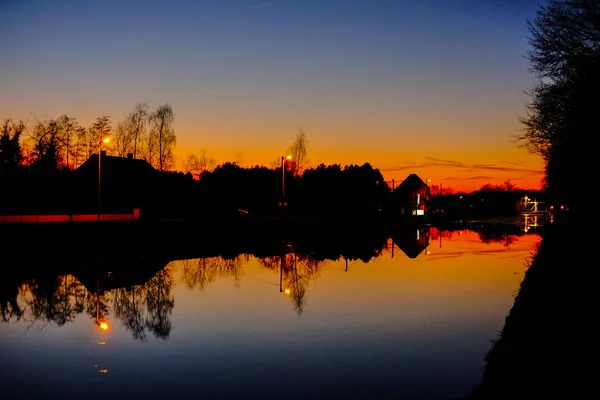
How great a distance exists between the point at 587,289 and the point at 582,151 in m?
15.5

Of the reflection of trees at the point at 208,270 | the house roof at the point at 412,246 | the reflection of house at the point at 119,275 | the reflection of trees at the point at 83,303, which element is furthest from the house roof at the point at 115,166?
the reflection of trees at the point at 83,303

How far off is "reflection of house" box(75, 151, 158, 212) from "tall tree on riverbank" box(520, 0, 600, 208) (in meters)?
38.4

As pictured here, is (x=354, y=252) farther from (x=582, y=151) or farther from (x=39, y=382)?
(x=39, y=382)

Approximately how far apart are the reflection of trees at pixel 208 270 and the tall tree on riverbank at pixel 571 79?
54.3 ft

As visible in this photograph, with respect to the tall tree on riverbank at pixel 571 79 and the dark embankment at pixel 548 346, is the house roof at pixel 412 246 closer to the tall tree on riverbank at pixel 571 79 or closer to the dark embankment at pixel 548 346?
the tall tree on riverbank at pixel 571 79

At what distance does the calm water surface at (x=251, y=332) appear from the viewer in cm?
1016

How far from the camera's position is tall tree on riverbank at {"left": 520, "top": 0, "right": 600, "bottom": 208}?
84.9ft

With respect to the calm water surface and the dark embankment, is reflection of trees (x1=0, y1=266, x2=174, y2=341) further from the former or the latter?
the dark embankment

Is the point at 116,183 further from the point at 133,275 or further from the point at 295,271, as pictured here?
the point at 295,271

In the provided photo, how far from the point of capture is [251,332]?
47.4 feet

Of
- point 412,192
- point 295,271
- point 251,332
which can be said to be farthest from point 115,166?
point 412,192

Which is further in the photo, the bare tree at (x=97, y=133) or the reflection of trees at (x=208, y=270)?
the bare tree at (x=97, y=133)

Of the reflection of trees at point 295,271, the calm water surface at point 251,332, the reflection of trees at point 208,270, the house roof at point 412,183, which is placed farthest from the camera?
the house roof at point 412,183

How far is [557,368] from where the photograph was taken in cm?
845
